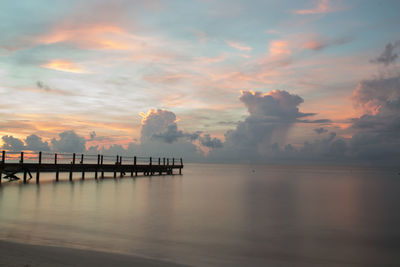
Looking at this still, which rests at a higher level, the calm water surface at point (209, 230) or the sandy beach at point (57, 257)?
the sandy beach at point (57, 257)

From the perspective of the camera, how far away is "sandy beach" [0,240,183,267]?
8.70 meters

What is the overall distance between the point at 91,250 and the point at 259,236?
7.62 m

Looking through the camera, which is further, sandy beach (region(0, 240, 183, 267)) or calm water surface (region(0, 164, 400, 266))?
calm water surface (region(0, 164, 400, 266))

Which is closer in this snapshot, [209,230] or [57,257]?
[57,257]

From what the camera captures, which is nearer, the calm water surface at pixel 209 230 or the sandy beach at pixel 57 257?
the sandy beach at pixel 57 257


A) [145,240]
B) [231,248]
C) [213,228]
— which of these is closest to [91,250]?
[145,240]

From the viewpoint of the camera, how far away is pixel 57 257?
31.4 feet

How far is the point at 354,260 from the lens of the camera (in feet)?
38.8

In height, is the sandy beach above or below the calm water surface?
above

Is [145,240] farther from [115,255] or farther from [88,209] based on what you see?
[88,209]

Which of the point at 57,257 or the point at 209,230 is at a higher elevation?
the point at 57,257

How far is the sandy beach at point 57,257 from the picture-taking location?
870 cm

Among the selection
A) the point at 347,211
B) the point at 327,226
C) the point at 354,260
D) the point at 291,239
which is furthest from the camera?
the point at 347,211

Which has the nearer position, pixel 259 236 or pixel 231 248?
pixel 231 248
